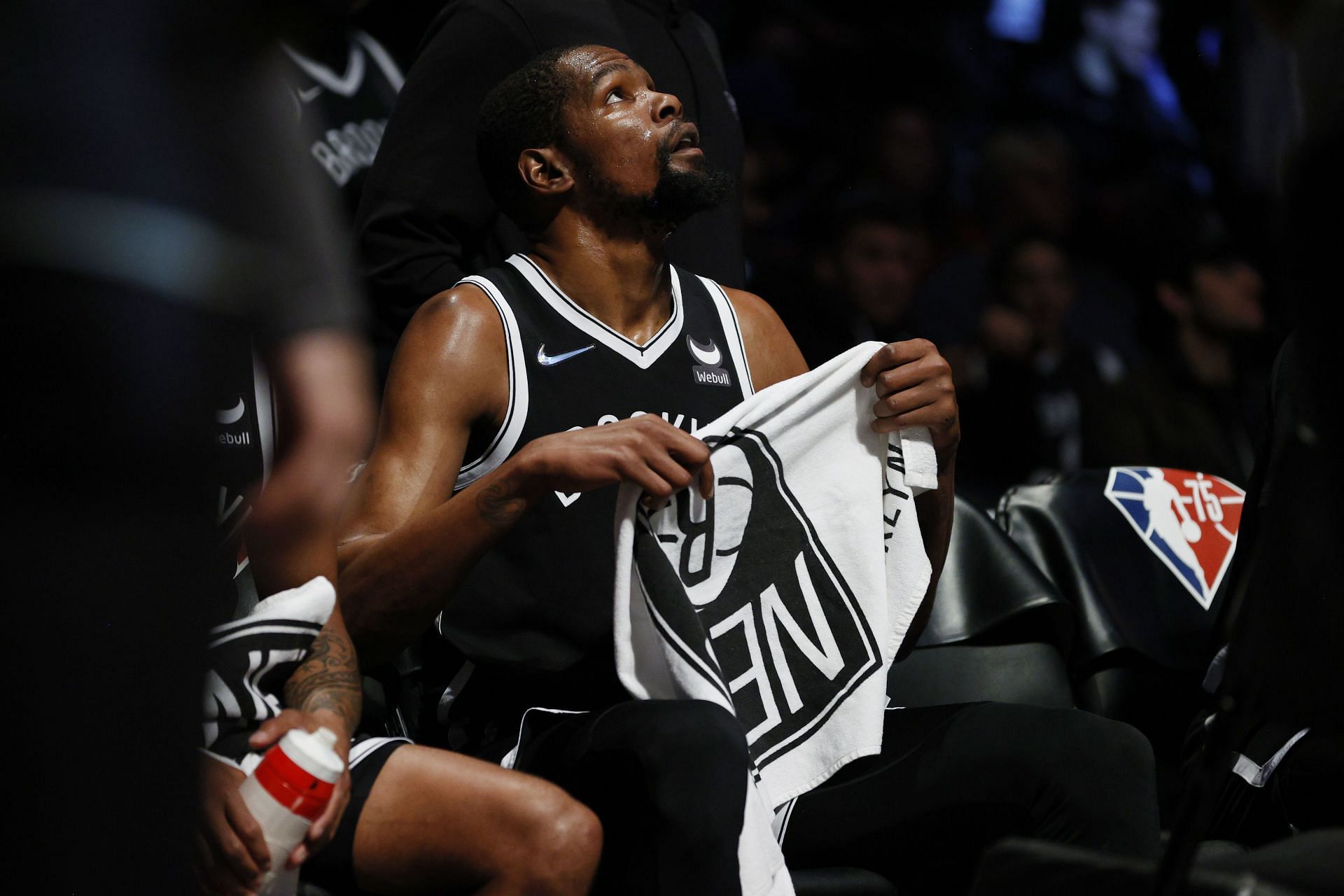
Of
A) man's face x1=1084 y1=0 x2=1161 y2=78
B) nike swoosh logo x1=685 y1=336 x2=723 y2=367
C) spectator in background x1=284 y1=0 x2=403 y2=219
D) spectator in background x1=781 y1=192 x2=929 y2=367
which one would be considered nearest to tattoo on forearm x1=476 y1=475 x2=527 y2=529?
nike swoosh logo x1=685 y1=336 x2=723 y2=367

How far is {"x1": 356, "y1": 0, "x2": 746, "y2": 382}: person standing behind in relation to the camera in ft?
9.72

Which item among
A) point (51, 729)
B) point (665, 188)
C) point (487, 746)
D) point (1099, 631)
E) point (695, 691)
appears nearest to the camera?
point (51, 729)

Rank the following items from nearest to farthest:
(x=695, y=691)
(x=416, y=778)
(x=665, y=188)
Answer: (x=416, y=778) → (x=695, y=691) → (x=665, y=188)

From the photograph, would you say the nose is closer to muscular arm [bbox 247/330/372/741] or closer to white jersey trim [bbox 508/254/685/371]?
white jersey trim [bbox 508/254/685/371]

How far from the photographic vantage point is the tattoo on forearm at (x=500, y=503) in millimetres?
2113

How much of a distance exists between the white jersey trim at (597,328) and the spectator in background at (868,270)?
Answer: 2302mm

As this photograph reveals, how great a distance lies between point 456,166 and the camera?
3.00 metres

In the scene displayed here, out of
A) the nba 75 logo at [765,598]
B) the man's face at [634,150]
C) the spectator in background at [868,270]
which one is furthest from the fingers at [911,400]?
the spectator in background at [868,270]

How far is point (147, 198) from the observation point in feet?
4.17

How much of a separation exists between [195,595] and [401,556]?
2.80 feet

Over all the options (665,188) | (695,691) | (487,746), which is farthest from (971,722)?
(665,188)

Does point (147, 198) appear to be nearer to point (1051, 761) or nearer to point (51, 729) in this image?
point (51, 729)

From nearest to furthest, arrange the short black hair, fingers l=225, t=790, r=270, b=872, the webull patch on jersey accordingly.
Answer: fingers l=225, t=790, r=270, b=872
the webull patch on jersey
the short black hair

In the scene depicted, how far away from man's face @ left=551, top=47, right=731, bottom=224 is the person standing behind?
37 cm
